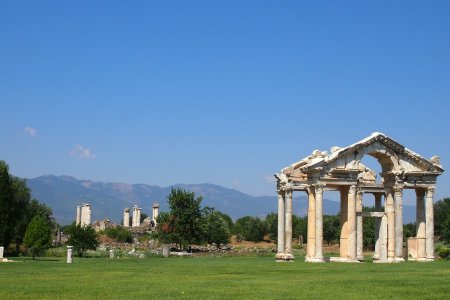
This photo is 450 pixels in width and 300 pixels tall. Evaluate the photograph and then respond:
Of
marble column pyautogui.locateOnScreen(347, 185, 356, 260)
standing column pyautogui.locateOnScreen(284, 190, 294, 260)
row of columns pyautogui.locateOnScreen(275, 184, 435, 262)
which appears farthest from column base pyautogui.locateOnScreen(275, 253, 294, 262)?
marble column pyautogui.locateOnScreen(347, 185, 356, 260)

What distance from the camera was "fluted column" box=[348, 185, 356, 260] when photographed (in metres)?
48.2

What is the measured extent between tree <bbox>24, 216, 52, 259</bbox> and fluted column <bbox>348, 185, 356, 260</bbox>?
2483 cm

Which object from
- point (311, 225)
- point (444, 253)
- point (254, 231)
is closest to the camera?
point (311, 225)

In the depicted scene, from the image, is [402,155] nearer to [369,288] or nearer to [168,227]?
[369,288]

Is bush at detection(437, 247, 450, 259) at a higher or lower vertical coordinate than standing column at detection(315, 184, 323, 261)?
lower

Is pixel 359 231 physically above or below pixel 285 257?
above

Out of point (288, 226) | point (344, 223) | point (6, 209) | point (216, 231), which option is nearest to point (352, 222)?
point (344, 223)

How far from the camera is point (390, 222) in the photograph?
50.2 m

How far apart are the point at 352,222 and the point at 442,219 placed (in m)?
56.8

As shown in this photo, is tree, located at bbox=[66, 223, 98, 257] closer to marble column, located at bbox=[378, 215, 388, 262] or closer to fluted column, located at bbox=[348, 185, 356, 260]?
fluted column, located at bbox=[348, 185, 356, 260]

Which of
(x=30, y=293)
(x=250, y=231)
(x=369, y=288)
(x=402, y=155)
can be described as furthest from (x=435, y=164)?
(x=250, y=231)

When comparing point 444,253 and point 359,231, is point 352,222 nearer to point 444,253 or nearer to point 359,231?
point 359,231

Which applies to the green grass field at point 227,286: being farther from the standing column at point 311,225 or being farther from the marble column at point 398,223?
the marble column at point 398,223

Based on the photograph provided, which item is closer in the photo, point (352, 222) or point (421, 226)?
point (352, 222)
